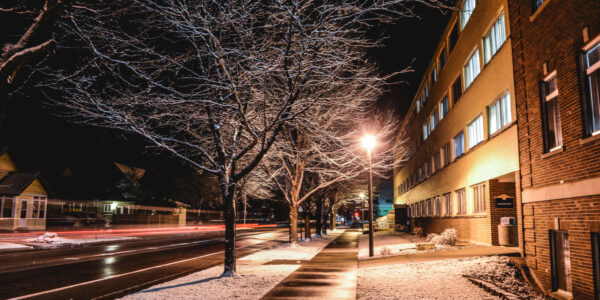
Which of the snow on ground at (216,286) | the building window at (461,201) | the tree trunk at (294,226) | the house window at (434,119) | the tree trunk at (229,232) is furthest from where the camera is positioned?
the house window at (434,119)

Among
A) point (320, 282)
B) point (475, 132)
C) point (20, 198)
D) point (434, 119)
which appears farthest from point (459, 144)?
point (20, 198)

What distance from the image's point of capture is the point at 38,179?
37.9 metres

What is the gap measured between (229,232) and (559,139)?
27.3ft

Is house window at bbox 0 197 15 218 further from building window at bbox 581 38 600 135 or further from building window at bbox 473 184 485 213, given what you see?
building window at bbox 581 38 600 135

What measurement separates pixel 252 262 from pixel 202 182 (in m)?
41.8

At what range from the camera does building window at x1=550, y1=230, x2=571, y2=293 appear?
8742 millimetres

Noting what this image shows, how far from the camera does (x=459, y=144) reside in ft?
71.3

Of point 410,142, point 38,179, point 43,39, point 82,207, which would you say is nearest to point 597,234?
point 43,39

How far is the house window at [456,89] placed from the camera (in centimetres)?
2151

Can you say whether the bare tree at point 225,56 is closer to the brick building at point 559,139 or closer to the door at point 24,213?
the brick building at point 559,139

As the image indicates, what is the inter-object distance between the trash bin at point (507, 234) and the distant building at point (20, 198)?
32379mm

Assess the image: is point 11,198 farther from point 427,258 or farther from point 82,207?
point 427,258

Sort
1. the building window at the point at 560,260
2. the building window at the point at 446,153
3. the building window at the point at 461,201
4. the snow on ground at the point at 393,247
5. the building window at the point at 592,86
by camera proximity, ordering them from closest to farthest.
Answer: the building window at the point at 592,86, the building window at the point at 560,260, the snow on ground at the point at 393,247, the building window at the point at 461,201, the building window at the point at 446,153

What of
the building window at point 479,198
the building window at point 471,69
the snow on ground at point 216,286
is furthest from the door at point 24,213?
the building window at point 471,69
